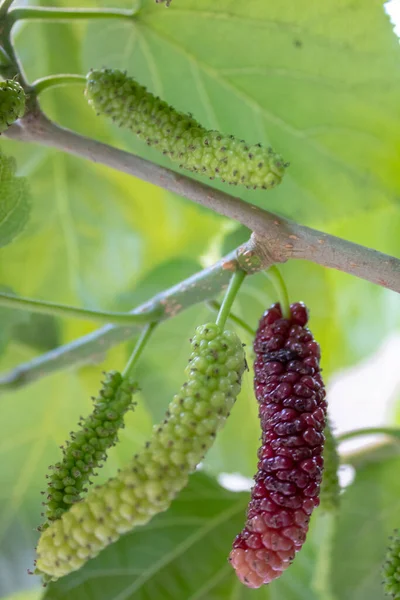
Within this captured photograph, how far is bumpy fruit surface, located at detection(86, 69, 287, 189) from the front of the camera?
0.49 metres

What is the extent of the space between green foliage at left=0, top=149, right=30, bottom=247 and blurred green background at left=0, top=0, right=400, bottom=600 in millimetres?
247

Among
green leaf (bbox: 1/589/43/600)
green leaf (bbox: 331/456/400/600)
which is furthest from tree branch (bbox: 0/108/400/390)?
green leaf (bbox: 1/589/43/600)

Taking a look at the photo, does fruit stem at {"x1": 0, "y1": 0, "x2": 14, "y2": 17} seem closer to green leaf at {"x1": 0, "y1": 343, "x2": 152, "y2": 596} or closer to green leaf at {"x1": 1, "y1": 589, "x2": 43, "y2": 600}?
green leaf at {"x1": 0, "y1": 343, "x2": 152, "y2": 596}

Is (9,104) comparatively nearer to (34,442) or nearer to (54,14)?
(54,14)

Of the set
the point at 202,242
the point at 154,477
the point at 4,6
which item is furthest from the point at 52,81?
the point at 202,242

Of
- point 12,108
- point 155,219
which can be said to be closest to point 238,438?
point 155,219

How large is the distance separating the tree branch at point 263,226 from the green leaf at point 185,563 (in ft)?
1.74

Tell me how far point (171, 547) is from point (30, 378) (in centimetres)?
33

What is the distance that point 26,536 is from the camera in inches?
42.7

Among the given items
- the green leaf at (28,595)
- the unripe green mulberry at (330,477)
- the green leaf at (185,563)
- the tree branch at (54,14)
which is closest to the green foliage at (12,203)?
the tree branch at (54,14)

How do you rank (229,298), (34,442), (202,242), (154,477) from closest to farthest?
(154,477) → (229,298) → (34,442) → (202,242)

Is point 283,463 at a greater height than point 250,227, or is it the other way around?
point 250,227

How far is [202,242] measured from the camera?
4.24ft

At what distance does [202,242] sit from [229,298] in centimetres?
74
